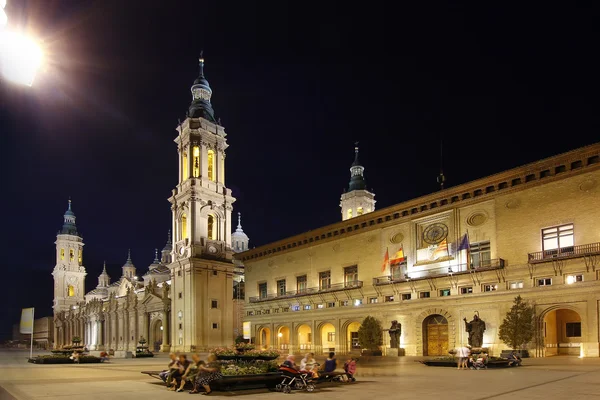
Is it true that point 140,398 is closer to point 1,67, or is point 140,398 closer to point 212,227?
point 1,67

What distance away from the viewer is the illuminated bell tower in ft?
422

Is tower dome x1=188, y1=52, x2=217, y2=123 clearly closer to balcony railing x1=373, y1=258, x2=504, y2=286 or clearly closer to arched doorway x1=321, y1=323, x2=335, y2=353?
arched doorway x1=321, y1=323, x2=335, y2=353

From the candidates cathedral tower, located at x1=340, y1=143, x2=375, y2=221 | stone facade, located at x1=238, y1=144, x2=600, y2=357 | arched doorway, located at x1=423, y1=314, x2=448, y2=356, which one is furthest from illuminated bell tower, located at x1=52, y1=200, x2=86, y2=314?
arched doorway, located at x1=423, y1=314, x2=448, y2=356

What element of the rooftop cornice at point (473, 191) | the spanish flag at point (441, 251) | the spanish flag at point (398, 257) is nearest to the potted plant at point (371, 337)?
the spanish flag at point (398, 257)

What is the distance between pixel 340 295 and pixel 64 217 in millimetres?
107524

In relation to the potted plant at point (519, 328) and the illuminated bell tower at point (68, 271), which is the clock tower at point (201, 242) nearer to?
the potted plant at point (519, 328)

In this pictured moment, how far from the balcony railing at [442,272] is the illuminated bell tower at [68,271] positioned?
104430 millimetres

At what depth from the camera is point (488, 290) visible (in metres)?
39.4

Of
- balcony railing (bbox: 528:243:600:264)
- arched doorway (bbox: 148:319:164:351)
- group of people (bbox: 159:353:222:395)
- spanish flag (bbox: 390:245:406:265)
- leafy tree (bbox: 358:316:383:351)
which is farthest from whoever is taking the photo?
arched doorway (bbox: 148:319:164:351)

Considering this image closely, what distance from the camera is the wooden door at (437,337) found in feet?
140

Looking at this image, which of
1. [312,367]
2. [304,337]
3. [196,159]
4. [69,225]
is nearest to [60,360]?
[312,367]

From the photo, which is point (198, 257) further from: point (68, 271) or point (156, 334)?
point (68, 271)

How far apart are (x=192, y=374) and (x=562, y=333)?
30.7 meters

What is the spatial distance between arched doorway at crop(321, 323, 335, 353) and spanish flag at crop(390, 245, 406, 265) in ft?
37.9
